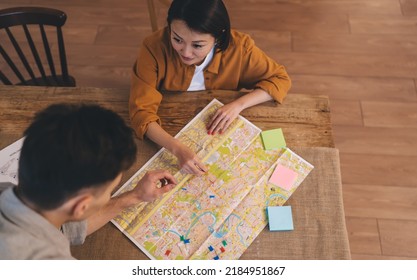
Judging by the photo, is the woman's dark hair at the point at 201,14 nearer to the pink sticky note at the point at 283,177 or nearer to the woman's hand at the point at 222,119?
the woman's hand at the point at 222,119

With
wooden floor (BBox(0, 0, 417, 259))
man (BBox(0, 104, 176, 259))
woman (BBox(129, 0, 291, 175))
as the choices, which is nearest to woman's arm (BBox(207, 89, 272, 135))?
woman (BBox(129, 0, 291, 175))

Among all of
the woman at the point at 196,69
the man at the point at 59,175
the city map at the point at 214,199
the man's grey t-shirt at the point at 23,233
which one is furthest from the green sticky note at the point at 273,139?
the man's grey t-shirt at the point at 23,233

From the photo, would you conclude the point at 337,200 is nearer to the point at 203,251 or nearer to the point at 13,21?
the point at 203,251

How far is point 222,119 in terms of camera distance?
49.4 inches

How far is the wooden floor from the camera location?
1939mm

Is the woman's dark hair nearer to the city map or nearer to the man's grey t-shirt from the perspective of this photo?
the city map

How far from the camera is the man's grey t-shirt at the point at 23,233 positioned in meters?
0.83

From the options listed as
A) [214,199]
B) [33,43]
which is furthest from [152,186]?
[33,43]

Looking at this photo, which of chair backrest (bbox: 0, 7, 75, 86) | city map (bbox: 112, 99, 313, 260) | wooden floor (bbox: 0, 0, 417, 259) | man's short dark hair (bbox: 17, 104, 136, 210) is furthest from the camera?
wooden floor (bbox: 0, 0, 417, 259)

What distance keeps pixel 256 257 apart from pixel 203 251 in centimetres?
15

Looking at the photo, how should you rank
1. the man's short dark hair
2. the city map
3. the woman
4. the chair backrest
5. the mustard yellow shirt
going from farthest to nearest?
the chair backrest < the mustard yellow shirt < the woman < the city map < the man's short dark hair

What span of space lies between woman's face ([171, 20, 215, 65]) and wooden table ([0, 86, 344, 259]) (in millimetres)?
147

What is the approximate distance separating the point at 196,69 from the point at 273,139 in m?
0.39
